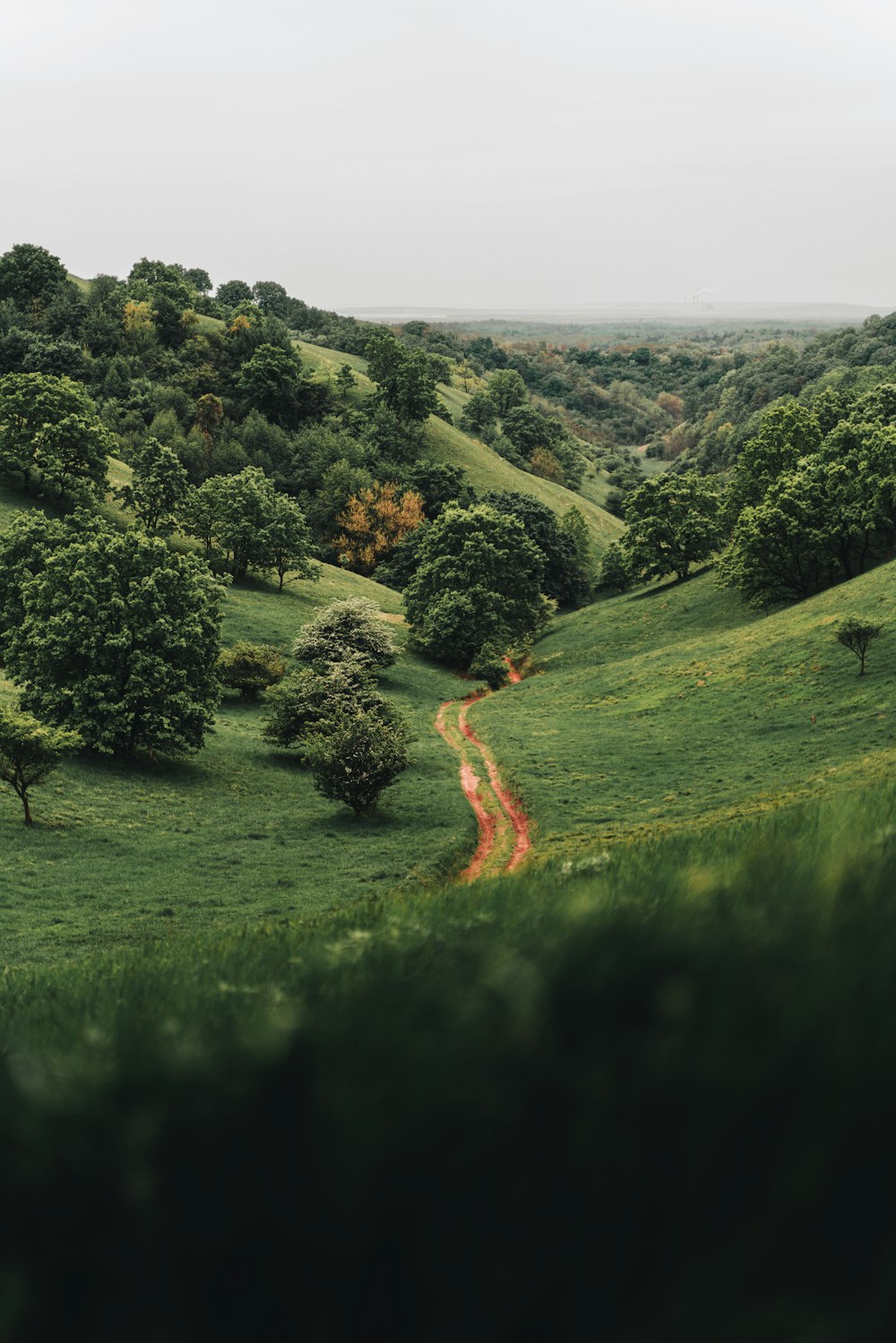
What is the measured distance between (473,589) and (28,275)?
9875 centimetres

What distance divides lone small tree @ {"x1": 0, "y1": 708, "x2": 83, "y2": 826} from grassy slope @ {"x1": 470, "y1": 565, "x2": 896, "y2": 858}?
1463 centimetres

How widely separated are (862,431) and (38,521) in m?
49.2

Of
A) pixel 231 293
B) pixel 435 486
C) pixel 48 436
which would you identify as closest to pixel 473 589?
pixel 48 436

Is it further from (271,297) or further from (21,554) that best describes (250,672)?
(271,297)

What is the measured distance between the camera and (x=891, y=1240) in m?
1.54

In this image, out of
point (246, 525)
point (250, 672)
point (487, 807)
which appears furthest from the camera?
point (246, 525)

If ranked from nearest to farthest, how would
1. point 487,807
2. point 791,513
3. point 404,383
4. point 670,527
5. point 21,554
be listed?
point 487,807
point 21,554
point 791,513
point 670,527
point 404,383

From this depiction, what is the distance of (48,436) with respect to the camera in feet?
212

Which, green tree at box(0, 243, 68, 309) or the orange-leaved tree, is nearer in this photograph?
the orange-leaved tree

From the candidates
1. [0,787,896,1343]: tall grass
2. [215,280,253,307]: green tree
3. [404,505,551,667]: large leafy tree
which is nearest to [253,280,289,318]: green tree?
[215,280,253,307]: green tree

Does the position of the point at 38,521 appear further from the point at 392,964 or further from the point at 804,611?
the point at 392,964

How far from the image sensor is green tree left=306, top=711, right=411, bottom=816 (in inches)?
1232

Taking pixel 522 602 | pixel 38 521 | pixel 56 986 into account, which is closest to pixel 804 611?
pixel 522 602

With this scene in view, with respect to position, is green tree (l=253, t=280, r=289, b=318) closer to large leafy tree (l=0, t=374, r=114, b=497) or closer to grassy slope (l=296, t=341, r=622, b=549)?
grassy slope (l=296, t=341, r=622, b=549)
